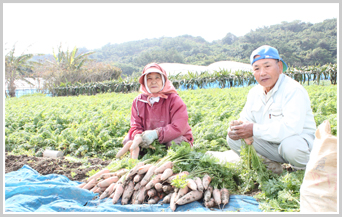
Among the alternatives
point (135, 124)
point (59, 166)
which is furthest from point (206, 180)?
point (59, 166)

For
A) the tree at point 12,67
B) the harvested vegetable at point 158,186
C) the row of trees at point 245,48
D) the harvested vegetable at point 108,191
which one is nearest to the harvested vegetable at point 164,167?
the harvested vegetable at point 158,186

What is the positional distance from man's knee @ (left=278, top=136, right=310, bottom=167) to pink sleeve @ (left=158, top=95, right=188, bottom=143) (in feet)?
4.11

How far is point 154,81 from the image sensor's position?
3.41 m

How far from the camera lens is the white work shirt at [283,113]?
2588 mm

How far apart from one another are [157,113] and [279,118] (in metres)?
1.57

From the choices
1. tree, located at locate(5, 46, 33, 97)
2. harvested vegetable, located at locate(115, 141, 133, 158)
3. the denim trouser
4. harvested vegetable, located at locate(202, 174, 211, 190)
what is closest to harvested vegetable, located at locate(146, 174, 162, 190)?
harvested vegetable, located at locate(202, 174, 211, 190)

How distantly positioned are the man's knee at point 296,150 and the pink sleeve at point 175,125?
4.11ft

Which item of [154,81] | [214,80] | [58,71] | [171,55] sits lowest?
[214,80]

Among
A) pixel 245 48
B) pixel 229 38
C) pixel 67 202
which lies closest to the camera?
pixel 67 202

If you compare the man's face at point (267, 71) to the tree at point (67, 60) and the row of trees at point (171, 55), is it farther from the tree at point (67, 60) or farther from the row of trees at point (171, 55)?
the tree at point (67, 60)

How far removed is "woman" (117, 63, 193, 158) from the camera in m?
3.30

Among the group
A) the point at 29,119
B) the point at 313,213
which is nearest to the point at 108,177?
the point at 313,213

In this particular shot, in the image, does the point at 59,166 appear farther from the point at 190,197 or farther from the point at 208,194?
the point at 208,194

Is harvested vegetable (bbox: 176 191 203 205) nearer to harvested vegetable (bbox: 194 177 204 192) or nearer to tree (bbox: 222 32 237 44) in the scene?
harvested vegetable (bbox: 194 177 204 192)
